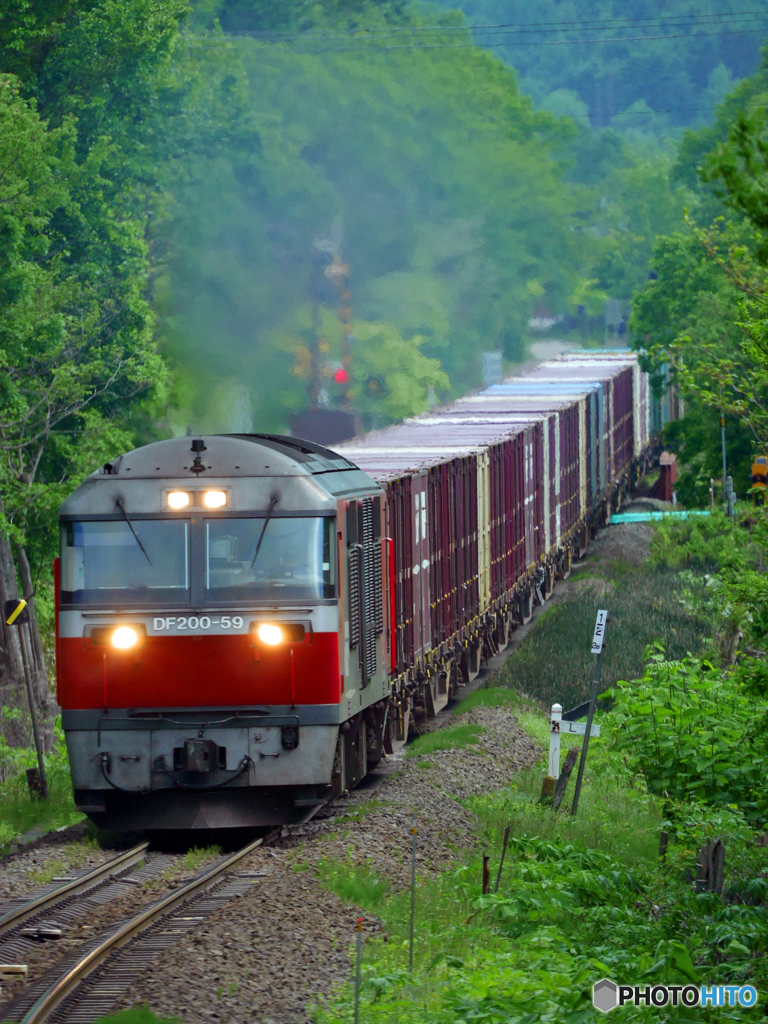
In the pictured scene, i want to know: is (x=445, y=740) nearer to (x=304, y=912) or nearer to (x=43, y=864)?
(x=43, y=864)

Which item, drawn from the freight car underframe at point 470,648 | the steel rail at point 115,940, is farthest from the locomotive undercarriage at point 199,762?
the freight car underframe at point 470,648

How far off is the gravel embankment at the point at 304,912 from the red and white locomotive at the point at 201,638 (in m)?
0.73

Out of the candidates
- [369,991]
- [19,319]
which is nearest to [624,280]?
[19,319]

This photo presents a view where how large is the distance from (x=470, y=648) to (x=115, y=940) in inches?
527

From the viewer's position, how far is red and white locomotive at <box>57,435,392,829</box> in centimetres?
1230

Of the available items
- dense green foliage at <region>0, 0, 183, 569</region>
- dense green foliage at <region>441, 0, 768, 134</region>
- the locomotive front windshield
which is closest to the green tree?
dense green foliage at <region>0, 0, 183, 569</region>

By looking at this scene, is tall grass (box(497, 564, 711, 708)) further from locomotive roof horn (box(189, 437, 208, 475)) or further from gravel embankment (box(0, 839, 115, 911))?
locomotive roof horn (box(189, 437, 208, 475))

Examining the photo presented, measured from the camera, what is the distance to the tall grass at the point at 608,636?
2181cm

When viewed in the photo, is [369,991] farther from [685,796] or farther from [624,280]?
[624,280]

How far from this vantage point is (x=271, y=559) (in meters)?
12.4

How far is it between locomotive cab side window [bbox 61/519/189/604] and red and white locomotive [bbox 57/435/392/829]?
1 cm

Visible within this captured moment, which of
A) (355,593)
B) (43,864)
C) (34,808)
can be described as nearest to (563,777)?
(355,593)

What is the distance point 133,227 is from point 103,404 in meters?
4.18

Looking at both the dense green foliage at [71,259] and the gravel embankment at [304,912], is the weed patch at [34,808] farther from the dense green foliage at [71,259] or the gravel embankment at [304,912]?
the dense green foliage at [71,259]
